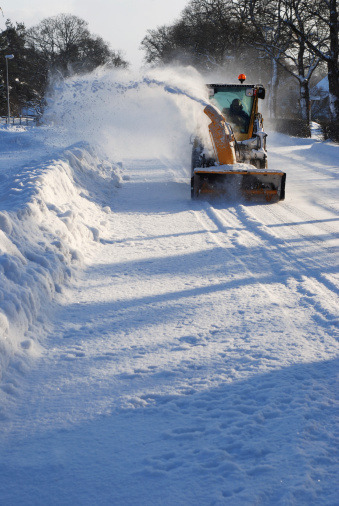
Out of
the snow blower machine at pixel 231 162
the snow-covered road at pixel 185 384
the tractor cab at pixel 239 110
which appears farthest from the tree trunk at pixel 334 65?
the snow-covered road at pixel 185 384

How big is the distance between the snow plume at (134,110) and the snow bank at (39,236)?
8.87 feet

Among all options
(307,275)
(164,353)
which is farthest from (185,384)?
(307,275)

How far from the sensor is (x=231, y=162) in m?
9.62

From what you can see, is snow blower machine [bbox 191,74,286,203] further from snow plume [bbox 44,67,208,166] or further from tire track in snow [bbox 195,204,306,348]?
snow plume [bbox 44,67,208,166]

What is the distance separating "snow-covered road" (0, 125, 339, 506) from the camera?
8.27 ft

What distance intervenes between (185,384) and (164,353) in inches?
18.0

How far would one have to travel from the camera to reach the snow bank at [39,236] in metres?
3.88

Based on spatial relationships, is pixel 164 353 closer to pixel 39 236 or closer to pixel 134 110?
pixel 39 236

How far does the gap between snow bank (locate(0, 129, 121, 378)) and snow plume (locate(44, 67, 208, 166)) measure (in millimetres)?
2704

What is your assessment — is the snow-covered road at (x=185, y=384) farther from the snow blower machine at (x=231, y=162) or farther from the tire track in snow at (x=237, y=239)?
the snow blower machine at (x=231, y=162)

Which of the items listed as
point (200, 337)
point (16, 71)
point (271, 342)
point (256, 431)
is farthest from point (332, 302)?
point (16, 71)

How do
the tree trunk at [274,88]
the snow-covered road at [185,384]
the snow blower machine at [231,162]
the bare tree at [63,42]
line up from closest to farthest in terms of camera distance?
the snow-covered road at [185,384] → the snow blower machine at [231,162] → the tree trunk at [274,88] → the bare tree at [63,42]

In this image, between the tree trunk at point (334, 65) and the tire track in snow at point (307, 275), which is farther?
the tree trunk at point (334, 65)

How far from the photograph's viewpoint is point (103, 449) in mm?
2750
